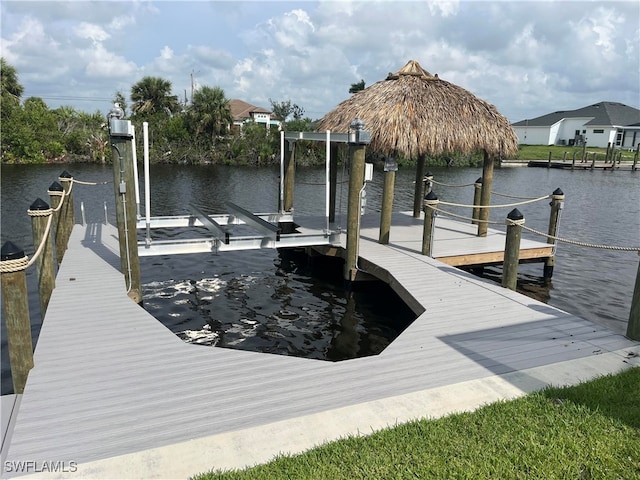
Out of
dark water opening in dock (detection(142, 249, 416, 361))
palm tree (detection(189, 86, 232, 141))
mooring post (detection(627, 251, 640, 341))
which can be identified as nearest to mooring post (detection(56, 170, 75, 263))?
dark water opening in dock (detection(142, 249, 416, 361))

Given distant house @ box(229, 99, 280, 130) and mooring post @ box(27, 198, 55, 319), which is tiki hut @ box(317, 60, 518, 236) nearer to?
mooring post @ box(27, 198, 55, 319)

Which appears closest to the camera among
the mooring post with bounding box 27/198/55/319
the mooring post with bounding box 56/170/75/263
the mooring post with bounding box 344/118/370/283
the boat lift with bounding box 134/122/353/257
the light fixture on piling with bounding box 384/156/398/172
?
the mooring post with bounding box 27/198/55/319

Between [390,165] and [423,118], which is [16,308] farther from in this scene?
[423,118]

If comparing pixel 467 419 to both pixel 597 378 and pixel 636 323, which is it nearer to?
pixel 597 378

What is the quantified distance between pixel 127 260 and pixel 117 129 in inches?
83.0

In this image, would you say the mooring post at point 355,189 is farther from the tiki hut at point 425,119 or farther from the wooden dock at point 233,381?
the wooden dock at point 233,381

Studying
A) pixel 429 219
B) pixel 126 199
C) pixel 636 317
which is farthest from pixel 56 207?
pixel 636 317

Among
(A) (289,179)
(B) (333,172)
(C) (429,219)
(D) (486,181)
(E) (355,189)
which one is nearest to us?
(E) (355,189)

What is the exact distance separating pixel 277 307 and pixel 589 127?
76703mm

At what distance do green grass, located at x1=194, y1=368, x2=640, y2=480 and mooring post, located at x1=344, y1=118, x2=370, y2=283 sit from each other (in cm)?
539

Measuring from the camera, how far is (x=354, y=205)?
30.6ft

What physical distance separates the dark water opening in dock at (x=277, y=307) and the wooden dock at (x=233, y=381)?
152cm

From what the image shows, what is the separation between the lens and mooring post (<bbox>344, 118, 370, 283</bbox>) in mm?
8953

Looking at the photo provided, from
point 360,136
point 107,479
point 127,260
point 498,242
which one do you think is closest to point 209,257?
point 127,260
